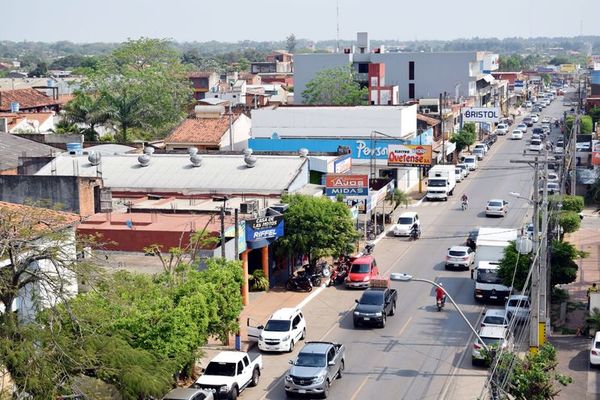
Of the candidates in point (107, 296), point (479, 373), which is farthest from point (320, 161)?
point (107, 296)

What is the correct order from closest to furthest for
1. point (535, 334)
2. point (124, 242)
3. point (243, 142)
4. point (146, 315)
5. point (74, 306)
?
1. point (74, 306)
2. point (146, 315)
3. point (535, 334)
4. point (124, 242)
5. point (243, 142)

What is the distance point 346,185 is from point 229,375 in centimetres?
2442

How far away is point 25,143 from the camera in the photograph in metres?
66.2

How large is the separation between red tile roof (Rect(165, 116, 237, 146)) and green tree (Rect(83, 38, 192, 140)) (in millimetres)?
10475

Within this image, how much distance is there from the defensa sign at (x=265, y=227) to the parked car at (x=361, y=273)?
4.11 m

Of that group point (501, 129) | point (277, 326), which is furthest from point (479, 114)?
point (277, 326)

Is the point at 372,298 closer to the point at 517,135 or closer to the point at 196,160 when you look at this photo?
the point at 196,160

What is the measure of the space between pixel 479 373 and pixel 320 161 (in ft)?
95.1

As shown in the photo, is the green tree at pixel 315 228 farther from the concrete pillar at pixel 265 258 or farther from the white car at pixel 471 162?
the white car at pixel 471 162

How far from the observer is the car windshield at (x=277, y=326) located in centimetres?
3719

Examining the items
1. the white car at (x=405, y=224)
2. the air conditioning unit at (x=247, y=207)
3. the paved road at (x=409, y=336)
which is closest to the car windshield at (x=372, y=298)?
the paved road at (x=409, y=336)

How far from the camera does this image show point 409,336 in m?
38.9

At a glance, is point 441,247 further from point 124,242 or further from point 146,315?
point 146,315

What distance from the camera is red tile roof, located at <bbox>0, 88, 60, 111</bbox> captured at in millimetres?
106938
